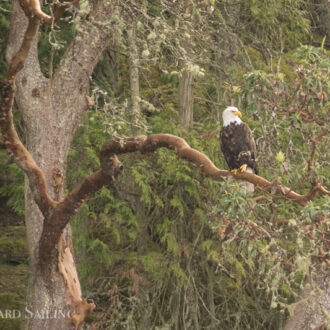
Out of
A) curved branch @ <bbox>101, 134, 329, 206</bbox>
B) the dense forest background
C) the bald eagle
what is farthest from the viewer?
the dense forest background

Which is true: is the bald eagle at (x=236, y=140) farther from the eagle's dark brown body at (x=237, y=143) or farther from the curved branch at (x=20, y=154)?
the curved branch at (x=20, y=154)

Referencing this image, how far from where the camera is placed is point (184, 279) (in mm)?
8023

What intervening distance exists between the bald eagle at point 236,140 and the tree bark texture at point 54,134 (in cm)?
145

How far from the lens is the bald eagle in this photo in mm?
6668

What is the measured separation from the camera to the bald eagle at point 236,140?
667 centimetres

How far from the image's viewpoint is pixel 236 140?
22.1 feet

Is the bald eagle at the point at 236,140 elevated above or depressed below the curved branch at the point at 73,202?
above

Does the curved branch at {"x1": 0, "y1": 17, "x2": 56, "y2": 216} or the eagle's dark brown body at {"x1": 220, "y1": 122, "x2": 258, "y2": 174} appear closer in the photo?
the curved branch at {"x1": 0, "y1": 17, "x2": 56, "y2": 216}

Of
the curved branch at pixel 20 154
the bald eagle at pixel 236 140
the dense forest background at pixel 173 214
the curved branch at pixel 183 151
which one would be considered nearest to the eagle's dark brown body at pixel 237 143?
the bald eagle at pixel 236 140

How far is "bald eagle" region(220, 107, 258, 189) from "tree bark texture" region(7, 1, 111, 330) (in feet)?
4.74

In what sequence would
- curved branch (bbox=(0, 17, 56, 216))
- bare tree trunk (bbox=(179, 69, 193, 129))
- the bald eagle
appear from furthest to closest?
1. bare tree trunk (bbox=(179, 69, 193, 129))
2. the bald eagle
3. curved branch (bbox=(0, 17, 56, 216))

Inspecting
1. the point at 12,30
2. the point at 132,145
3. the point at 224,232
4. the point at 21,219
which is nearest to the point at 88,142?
the point at 12,30

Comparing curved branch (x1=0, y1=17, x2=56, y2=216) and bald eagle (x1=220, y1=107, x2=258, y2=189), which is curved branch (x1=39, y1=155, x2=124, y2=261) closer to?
curved branch (x1=0, y1=17, x2=56, y2=216)

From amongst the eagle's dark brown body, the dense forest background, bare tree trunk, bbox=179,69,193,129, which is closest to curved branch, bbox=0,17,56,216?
the dense forest background
